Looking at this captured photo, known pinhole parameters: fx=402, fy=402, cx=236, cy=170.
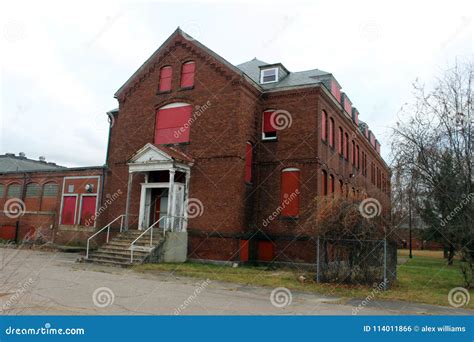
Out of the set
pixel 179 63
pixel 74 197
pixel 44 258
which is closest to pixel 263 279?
pixel 44 258

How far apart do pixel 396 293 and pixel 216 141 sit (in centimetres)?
1100

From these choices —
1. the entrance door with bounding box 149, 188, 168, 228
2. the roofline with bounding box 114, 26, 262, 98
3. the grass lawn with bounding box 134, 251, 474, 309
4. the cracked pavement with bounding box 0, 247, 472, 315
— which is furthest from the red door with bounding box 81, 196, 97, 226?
the cracked pavement with bounding box 0, 247, 472, 315

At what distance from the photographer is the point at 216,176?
1975cm

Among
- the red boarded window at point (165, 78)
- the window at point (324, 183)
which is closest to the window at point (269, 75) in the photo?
the red boarded window at point (165, 78)

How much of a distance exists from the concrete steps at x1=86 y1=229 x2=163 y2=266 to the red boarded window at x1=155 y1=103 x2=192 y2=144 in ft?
16.8

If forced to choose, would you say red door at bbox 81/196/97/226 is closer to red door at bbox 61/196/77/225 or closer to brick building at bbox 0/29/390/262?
red door at bbox 61/196/77/225

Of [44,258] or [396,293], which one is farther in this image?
[44,258]

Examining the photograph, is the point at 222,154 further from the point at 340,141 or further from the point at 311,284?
the point at 340,141

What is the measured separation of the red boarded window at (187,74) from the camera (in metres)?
21.7

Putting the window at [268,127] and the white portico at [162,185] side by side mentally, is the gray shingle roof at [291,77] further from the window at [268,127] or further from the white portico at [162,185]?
the white portico at [162,185]

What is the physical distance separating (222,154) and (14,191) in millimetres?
20104

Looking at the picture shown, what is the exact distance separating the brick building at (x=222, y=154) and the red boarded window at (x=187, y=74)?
6 centimetres

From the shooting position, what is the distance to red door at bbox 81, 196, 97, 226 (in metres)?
25.9

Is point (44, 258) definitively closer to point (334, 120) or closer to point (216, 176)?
point (216, 176)
